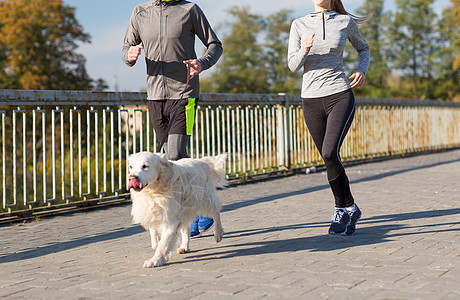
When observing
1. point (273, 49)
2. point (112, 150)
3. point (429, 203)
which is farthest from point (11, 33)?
point (273, 49)

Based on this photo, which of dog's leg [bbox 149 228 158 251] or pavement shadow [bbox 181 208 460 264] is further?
pavement shadow [bbox 181 208 460 264]

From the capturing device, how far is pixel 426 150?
1931cm

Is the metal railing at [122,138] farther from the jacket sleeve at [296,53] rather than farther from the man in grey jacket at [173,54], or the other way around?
the jacket sleeve at [296,53]

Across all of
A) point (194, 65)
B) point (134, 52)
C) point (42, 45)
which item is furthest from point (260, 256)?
point (42, 45)

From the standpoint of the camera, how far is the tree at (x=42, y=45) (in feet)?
121

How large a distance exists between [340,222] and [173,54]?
2104mm

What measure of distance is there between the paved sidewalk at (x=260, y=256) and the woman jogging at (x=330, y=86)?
0.35 metres

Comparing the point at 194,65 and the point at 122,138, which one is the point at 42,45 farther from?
the point at 194,65

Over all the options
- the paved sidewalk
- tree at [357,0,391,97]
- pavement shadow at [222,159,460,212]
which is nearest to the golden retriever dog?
the paved sidewalk

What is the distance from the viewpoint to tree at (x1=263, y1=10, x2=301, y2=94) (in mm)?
76544

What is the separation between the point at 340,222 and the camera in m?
5.47

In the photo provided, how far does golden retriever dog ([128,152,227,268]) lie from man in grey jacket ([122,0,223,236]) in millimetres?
606

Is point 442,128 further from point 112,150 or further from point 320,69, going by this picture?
point 320,69

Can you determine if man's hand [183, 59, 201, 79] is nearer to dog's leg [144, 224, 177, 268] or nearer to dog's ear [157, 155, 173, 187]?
dog's ear [157, 155, 173, 187]
